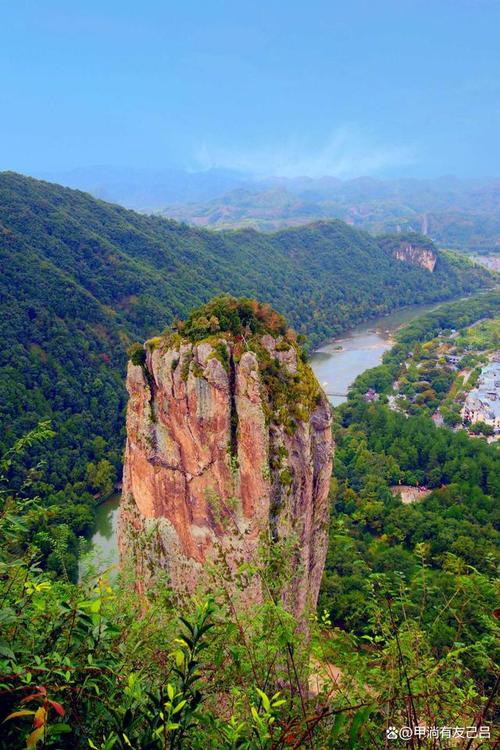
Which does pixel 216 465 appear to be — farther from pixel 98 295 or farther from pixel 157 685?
pixel 98 295

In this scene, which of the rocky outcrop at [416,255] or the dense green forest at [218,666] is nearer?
the dense green forest at [218,666]

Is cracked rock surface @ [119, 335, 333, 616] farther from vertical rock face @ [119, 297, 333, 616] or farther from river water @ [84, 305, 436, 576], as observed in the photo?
river water @ [84, 305, 436, 576]

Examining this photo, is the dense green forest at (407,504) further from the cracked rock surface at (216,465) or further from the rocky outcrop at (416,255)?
the rocky outcrop at (416,255)

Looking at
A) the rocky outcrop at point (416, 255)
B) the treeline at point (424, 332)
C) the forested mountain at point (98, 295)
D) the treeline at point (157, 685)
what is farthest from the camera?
the rocky outcrop at point (416, 255)

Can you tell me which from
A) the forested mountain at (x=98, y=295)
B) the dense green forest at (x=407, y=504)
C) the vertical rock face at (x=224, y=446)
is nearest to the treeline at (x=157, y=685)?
the forested mountain at (x=98, y=295)

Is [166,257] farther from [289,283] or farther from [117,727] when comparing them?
[117,727]

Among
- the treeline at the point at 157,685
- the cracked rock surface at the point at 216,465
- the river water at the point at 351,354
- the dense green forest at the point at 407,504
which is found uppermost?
the treeline at the point at 157,685

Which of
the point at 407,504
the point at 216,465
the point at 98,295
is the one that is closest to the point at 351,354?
the point at 98,295
